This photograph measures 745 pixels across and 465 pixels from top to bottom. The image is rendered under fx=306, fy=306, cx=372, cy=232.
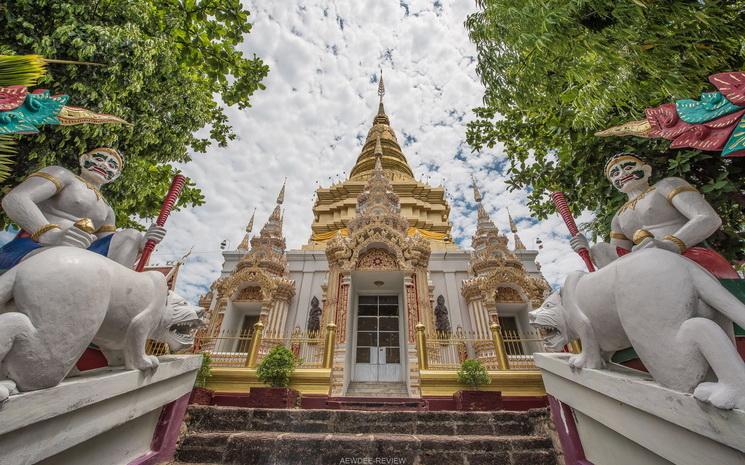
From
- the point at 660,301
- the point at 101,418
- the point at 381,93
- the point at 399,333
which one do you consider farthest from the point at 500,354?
the point at 381,93

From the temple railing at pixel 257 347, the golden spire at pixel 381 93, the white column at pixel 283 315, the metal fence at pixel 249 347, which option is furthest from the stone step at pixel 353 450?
the golden spire at pixel 381 93

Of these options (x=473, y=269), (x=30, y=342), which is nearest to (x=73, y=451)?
(x=30, y=342)

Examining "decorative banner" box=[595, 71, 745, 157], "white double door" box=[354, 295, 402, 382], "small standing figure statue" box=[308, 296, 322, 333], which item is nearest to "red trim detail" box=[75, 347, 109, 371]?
"decorative banner" box=[595, 71, 745, 157]

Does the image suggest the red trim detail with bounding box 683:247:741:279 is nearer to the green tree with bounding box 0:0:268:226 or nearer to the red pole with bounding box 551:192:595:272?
the red pole with bounding box 551:192:595:272

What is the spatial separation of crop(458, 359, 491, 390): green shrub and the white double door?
1864 mm

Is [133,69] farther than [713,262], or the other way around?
[133,69]

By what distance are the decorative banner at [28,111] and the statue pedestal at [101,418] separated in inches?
63.6

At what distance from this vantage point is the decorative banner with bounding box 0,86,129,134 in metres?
1.94

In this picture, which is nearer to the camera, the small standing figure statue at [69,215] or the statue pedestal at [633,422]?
the statue pedestal at [633,422]

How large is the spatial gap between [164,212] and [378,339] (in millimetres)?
6127

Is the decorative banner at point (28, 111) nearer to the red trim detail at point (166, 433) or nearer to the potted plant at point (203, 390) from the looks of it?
the red trim detail at point (166, 433)

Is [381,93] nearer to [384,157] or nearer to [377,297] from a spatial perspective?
[384,157]

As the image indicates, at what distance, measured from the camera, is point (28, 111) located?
2.04 metres

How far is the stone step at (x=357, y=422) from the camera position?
11.2 feet
